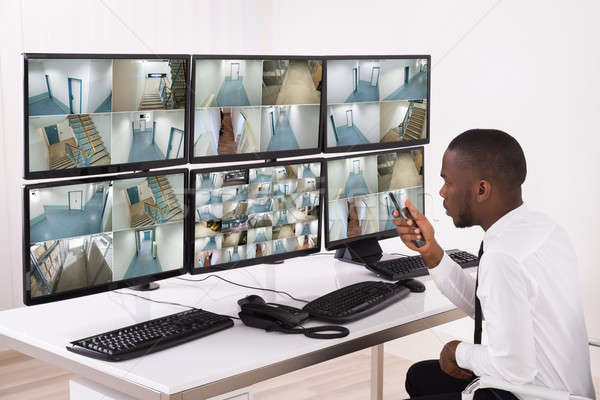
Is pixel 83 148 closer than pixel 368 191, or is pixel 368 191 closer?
pixel 83 148

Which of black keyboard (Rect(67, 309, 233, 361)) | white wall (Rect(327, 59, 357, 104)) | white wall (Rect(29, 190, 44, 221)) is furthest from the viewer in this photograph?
white wall (Rect(327, 59, 357, 104))

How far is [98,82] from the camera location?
1951 mm

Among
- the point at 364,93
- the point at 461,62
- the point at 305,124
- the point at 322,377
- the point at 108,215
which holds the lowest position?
the point at 322,377

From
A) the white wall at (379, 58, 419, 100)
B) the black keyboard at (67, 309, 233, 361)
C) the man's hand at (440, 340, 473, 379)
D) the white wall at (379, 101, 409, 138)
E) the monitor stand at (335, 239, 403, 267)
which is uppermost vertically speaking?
the white wall at (379, 58, 419, 100)

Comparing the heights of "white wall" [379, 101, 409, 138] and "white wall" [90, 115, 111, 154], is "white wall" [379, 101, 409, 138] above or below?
above

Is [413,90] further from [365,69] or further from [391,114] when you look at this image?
[365,69]

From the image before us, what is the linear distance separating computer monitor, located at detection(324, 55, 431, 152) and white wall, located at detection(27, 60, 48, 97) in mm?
1019

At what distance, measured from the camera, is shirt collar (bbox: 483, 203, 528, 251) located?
1762 millimetres

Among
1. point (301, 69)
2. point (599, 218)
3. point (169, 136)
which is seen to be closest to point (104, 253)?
point (169, 136)

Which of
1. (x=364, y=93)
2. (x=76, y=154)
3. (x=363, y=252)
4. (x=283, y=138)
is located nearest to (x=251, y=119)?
(x=283, y=138)

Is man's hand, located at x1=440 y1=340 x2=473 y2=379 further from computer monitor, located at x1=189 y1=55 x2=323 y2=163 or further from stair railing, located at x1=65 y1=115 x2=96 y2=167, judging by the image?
stair railing, located at x1=65 y1=115 x2=96 y2=167

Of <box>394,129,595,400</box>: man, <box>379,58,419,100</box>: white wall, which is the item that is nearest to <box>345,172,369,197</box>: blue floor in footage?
<box>379,58,419,100</box>: white wall

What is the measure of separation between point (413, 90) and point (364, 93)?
0.28 m

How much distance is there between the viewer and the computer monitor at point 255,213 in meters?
2.25
